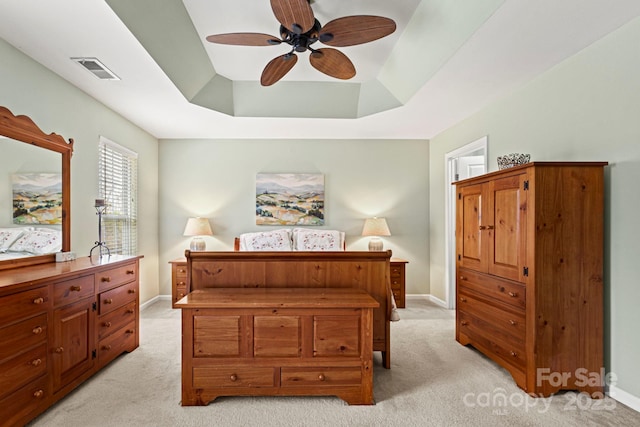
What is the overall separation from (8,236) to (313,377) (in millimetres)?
2330

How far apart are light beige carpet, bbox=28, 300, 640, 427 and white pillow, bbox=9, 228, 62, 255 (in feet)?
3.57

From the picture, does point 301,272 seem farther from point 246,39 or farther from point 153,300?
point 153,300

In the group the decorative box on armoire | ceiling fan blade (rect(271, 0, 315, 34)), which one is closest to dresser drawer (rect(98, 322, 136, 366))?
ceiling fan blade (rect(271, 0, 315, 34))

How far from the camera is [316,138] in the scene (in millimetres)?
5129

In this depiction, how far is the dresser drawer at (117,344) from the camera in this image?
2.65 metres

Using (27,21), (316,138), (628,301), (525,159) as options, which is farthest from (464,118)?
(27,21)

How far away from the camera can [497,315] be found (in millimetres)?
2697

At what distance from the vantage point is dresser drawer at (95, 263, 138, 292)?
262 centimetres

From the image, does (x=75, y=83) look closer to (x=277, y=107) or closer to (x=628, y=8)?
(x=277, y=107)

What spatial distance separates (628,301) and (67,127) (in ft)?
15.2

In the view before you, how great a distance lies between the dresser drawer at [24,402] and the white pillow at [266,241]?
2900mm

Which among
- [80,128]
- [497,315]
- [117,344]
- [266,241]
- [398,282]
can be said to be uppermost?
[80,128]

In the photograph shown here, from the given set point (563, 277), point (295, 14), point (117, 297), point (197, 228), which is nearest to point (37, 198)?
point (117, 297)

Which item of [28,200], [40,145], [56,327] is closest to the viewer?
[56,327]
